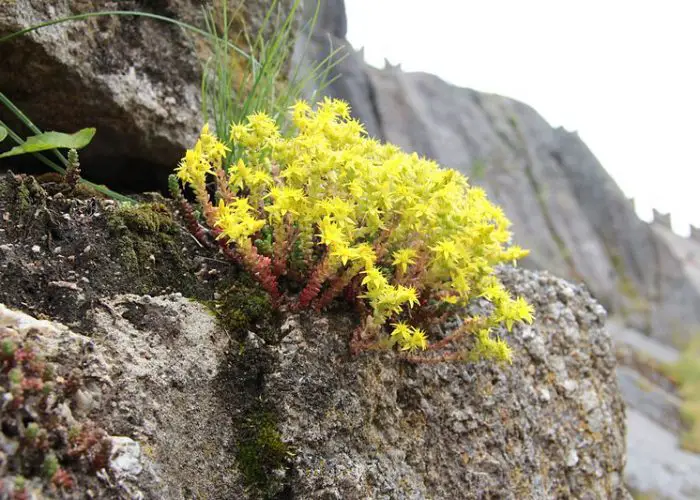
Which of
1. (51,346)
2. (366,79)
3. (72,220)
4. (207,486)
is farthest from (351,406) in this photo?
(366,79)

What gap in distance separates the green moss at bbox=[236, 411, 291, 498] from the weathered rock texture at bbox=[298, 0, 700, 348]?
1384cm

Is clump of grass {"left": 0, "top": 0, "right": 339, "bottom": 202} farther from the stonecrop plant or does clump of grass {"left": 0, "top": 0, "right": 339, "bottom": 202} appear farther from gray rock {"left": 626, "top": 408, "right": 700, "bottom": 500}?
gray rock {"left": 626, "top": 408, "right": 700, "bottom": 500}

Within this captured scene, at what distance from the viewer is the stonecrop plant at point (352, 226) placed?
5.58 ft

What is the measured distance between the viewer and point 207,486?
1.53m

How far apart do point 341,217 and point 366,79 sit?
14.6m

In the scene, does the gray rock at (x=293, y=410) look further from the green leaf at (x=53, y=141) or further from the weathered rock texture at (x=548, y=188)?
the weathered rock texture at (x=548, y=188)

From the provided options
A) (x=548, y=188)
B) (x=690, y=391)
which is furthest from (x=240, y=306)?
(x=548, y=188)

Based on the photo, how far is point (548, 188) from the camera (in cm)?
1912

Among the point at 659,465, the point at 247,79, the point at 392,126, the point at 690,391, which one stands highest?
the point at 247,79

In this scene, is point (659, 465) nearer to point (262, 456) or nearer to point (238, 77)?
point (238, 77)

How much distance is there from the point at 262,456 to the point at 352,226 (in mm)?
674

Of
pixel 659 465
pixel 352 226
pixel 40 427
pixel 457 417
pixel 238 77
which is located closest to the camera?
pixel 40 427

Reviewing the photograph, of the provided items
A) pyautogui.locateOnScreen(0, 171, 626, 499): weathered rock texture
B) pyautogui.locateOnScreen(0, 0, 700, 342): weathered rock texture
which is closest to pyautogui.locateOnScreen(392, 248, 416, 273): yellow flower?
pyautogui.locateOnScreen(0, 171, 626, 499): weathered rock texture

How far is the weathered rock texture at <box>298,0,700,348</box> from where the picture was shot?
16.3m
